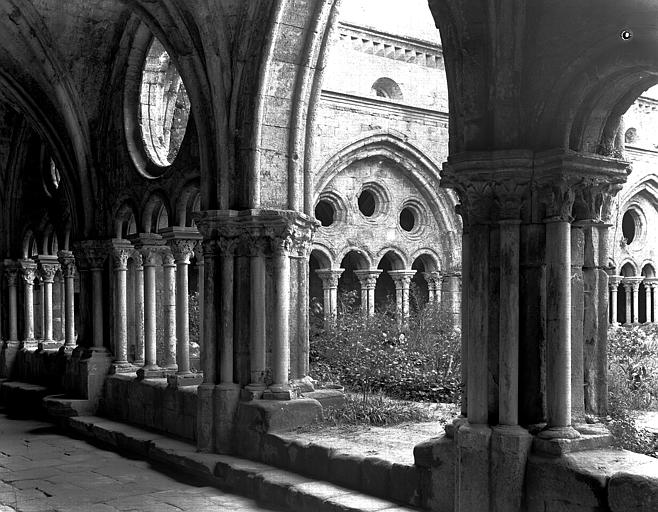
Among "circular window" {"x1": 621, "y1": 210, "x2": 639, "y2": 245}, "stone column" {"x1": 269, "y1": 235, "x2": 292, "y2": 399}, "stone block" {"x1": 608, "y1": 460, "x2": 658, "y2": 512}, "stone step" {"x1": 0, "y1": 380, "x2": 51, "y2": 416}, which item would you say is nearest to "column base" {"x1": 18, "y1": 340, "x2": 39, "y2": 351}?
"stone step" {"x1": 0, "y1": 380, "x2": 51, "y2": 416}

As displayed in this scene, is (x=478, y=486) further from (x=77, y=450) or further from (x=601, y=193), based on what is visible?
(x=77, y=450)

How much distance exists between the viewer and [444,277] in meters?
19.3

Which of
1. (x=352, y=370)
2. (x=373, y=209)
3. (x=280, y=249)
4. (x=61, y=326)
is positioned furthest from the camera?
(x=373, y=209)

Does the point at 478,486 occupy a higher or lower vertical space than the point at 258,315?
lower

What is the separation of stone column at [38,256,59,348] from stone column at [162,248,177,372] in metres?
4.84

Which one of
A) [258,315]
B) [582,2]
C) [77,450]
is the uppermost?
[582,2]

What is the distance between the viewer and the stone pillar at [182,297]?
8867 millimetres

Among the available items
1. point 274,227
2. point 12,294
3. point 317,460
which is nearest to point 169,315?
point 274,227

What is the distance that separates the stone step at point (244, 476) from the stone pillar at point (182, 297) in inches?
25.9

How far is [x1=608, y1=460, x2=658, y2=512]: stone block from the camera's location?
414cm

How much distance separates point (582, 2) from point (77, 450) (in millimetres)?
6760

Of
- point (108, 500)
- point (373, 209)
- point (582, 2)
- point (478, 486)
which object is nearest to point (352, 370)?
point (108, 500)

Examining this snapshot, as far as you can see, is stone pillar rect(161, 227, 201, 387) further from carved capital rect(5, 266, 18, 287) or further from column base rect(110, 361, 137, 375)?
carved capital rect(5, 266, 18, 287)

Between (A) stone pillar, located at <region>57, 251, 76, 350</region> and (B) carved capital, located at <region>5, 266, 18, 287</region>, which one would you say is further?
(B) carved capital, located at <region>5, 266, 18, 287</region>
